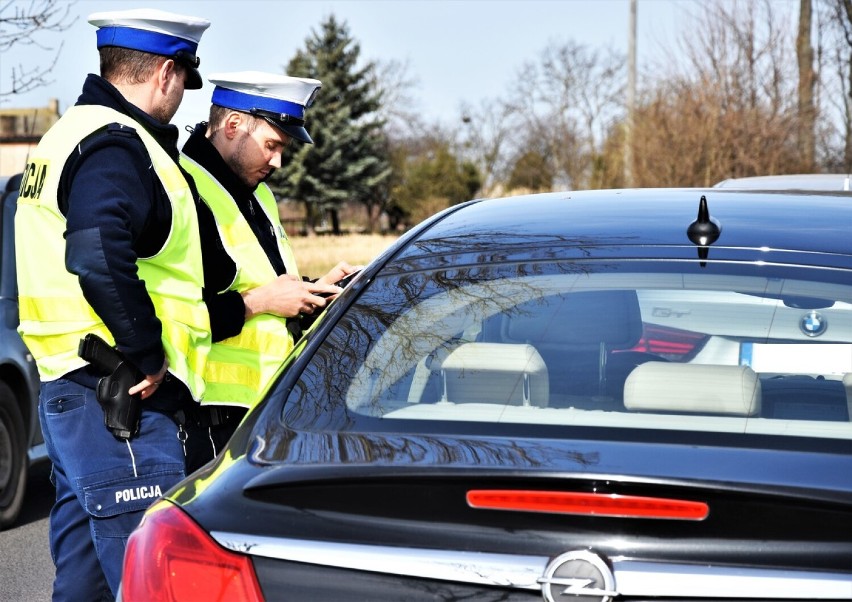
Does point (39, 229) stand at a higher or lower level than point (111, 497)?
higher

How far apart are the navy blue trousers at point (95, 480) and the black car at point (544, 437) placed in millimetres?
733

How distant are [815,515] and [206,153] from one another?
2.58 metres

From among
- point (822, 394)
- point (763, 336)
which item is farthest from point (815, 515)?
point (763, 336)

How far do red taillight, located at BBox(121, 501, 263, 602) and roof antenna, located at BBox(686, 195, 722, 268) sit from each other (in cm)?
133

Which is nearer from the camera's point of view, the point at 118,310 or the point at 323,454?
the point at 323,454

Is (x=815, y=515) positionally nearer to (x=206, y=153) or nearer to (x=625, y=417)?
(x=625, y=417)

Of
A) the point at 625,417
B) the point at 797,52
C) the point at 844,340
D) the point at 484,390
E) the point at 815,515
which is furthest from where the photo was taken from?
the point at 797,52

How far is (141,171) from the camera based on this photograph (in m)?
3.34

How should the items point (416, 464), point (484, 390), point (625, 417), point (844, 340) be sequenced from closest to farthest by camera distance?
point (416, 464) < point (625, 417) < point (484, 390) < point (844, 340)

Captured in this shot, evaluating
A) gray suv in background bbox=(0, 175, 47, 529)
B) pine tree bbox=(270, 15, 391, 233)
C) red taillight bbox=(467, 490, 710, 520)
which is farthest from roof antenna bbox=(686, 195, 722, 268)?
pine tree bbox=(270, 15, 391, 233)

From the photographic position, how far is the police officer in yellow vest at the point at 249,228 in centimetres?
388

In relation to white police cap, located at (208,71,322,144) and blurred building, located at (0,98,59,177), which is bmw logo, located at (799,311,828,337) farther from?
blurred building, located at (0,98,59,177)

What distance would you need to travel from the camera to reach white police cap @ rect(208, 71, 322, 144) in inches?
160

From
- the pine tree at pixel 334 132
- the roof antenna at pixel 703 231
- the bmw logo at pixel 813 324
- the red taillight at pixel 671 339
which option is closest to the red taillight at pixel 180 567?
the roof antenna at pixel 703 231
